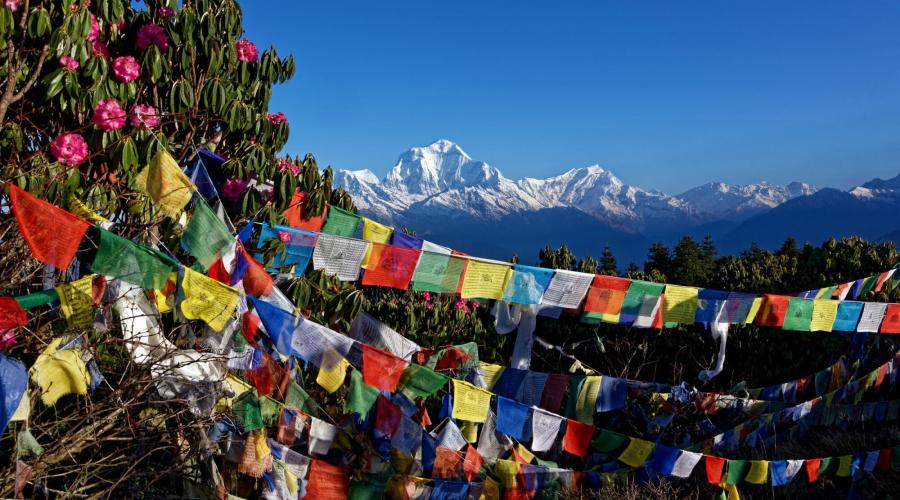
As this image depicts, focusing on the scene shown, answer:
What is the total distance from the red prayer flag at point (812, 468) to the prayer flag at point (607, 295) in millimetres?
2606

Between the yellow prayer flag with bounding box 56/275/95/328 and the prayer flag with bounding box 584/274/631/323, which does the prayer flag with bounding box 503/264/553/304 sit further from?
the yellow prayer flag with bounding box 56/275/95/328

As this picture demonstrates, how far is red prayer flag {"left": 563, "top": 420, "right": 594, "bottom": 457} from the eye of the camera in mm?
6637

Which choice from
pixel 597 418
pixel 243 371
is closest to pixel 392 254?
pixel 243 371

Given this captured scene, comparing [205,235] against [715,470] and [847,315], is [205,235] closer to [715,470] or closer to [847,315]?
[715,470]

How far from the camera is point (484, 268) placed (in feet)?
21.0

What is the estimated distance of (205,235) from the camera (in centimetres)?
471

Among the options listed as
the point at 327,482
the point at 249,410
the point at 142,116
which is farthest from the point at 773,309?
the point at 142,116

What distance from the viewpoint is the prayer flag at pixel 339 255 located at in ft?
19.8

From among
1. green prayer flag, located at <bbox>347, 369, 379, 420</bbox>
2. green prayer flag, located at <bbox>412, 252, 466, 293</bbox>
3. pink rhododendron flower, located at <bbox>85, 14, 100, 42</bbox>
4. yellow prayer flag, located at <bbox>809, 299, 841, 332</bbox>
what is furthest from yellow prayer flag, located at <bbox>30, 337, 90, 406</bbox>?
yellow prayer flag, located at <bbox>809, 299, 841, 332</bbox>

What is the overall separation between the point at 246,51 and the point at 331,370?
12.2ft

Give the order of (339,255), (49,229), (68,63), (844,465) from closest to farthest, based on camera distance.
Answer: (49,229) → (68,63) → (339,255) → (844,465)

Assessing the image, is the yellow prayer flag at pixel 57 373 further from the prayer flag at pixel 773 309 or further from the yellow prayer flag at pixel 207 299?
the prayer flag at pixel 773 309

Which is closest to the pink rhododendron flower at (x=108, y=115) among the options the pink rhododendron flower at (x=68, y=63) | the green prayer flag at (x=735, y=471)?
the pink rhododendron flower at (x=68, y=63)

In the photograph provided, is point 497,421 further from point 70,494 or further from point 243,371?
point 70,494
